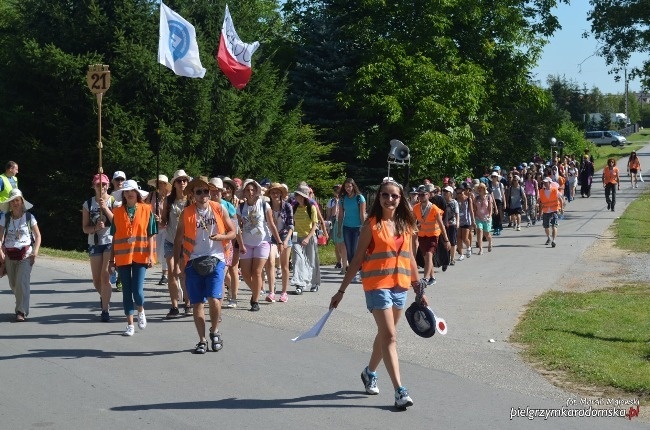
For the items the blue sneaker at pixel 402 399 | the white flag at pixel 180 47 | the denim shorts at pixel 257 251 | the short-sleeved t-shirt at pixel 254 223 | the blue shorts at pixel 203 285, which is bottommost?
the blue sneaker at pixel 402 399

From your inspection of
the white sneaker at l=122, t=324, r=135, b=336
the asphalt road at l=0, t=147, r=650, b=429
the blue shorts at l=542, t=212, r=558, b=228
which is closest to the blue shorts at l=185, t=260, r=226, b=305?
the asphalt road at l=0, t=147, r=650, b=429

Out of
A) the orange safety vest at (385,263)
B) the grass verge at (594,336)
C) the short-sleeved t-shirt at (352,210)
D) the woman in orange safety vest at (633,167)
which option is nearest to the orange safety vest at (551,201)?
the grass verge at (594,336)

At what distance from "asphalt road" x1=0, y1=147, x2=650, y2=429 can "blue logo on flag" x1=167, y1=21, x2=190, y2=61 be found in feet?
13.7

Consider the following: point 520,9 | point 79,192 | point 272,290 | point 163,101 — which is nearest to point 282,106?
point 163,101

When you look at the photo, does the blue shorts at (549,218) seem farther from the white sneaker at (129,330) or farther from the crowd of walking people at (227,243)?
the white sneaker at (129,330)

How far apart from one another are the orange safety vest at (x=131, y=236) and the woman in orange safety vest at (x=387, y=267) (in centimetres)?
369

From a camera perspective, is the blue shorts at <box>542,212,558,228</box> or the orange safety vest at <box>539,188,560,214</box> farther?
the blue shorts at <box>542,212,558,228</box>

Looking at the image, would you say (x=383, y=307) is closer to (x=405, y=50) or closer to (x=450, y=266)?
(x=450, y=266)

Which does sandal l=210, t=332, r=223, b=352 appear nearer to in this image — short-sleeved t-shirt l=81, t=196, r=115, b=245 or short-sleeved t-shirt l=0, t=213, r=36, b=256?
short-sleeved t-shirt l=81, t=196, r=115, b=245

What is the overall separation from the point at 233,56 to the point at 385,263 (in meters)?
11.6

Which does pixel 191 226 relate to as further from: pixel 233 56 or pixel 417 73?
pixel 417 73

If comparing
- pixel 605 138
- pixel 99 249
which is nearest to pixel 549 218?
pixel 99 249

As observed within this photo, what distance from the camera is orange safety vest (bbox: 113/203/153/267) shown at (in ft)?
36.2

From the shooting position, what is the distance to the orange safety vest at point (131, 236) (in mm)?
11031
